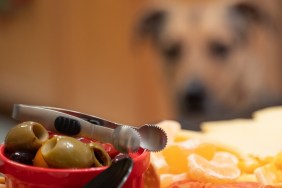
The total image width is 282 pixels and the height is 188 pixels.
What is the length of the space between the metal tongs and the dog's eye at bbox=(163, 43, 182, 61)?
242 cm

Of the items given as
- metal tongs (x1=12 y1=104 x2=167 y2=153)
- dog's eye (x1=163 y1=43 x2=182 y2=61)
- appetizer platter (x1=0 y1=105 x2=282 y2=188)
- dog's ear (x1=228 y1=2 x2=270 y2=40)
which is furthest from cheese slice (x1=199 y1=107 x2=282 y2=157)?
dog's eye (x1=163 y1=43 x2=182 y2=61)

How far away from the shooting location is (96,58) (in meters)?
3.73

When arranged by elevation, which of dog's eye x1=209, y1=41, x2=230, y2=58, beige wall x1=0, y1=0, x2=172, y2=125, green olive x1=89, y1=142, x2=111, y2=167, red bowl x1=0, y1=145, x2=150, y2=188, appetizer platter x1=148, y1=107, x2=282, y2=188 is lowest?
beige wall x1=0, y1=0, x2=172, y2=125

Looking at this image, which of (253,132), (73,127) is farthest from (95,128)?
(253,132)

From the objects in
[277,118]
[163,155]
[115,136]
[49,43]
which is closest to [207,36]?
[49,43]

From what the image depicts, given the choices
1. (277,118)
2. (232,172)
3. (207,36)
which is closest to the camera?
(232,172)

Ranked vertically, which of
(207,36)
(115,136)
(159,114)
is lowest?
(159,114)

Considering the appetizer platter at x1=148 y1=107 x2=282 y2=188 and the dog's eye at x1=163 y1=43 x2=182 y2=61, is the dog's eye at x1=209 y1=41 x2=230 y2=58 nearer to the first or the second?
the dog's eye at x1=163 y1=43 x2=182 y2=61

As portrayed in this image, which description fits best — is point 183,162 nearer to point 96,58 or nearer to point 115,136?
point 115,136

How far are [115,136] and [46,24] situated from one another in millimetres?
3467

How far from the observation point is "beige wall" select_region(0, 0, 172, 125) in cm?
353

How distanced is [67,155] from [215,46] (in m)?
2.51

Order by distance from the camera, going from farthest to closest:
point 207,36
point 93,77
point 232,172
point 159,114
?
point 93,77 < point 159,114 < point 207,36 < point 232,172

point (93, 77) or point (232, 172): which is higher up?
point (232, 172)
